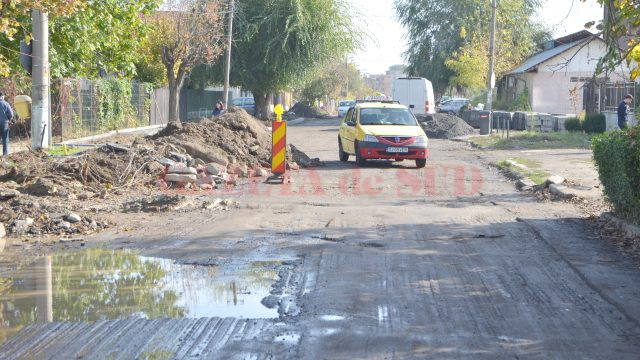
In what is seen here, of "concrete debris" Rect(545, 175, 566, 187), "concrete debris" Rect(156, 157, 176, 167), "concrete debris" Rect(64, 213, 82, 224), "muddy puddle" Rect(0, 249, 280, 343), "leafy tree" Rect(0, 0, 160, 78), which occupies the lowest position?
"muddy puddle" Rect(0, 249, 280, 343)

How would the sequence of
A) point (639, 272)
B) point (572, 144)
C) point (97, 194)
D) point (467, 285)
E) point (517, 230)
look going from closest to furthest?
point (467, 285) → point (639, 272) → point (517, 230) → point (97, 194) → point (572, 144)

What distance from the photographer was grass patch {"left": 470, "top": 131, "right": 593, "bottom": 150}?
100 feet

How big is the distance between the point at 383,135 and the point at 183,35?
22741mm

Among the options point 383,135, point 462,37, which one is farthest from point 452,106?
point 383,135

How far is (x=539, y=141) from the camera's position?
32812 millimetres

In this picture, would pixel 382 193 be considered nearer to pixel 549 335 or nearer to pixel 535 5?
pixel 549 335

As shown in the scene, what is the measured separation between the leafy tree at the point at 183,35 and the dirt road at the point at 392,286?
92.6 feet

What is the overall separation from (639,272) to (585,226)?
312cm

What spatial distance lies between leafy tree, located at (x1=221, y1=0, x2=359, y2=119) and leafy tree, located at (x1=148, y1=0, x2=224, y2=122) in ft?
13.4

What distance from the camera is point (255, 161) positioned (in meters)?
20.9

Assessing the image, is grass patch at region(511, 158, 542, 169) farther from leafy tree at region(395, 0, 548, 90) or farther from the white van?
leafy tree at region(395, 0, 548, 90)

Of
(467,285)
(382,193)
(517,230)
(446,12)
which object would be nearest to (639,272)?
(467,285)

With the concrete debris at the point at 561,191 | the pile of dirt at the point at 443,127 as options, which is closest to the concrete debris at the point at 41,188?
the concrete debris at the point at 561,191

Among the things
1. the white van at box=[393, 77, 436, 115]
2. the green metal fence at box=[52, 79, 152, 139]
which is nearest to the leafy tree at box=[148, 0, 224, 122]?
the green metal fence at box=[52, 79, 152, 139]
